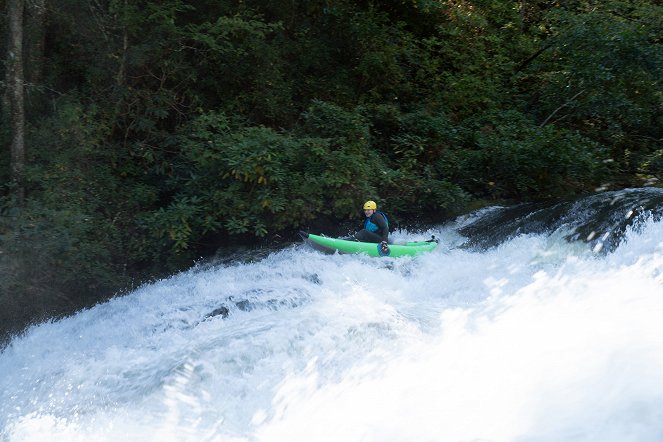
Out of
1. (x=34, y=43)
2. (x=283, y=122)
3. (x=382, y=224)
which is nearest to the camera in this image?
(x=382, y=224)

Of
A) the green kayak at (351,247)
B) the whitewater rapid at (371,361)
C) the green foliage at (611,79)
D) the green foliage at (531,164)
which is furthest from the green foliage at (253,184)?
the green foliage at (611,79)

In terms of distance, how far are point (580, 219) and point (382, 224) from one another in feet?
8.59

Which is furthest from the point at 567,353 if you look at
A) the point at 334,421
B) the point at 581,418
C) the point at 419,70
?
the point at 419,70

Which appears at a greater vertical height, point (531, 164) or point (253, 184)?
point (531, 164)

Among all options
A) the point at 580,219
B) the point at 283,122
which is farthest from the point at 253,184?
the point at 580,219

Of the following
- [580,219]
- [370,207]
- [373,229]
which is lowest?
[373,229]

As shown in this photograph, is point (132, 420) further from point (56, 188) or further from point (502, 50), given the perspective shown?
point (502, 50)

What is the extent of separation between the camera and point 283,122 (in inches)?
493

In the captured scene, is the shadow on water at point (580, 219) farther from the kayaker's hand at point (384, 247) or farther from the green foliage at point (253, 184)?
the green foliage at point (253, 184)

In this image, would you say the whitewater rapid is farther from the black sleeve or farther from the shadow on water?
the black sleeve

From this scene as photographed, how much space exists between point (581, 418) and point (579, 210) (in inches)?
219

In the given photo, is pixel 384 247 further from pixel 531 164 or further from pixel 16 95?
pixel 16 95

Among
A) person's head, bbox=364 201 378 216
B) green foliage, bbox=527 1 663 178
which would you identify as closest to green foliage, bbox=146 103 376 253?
person's head, bbox=364 201 378 216

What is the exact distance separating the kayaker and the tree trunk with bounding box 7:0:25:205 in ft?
16.0
